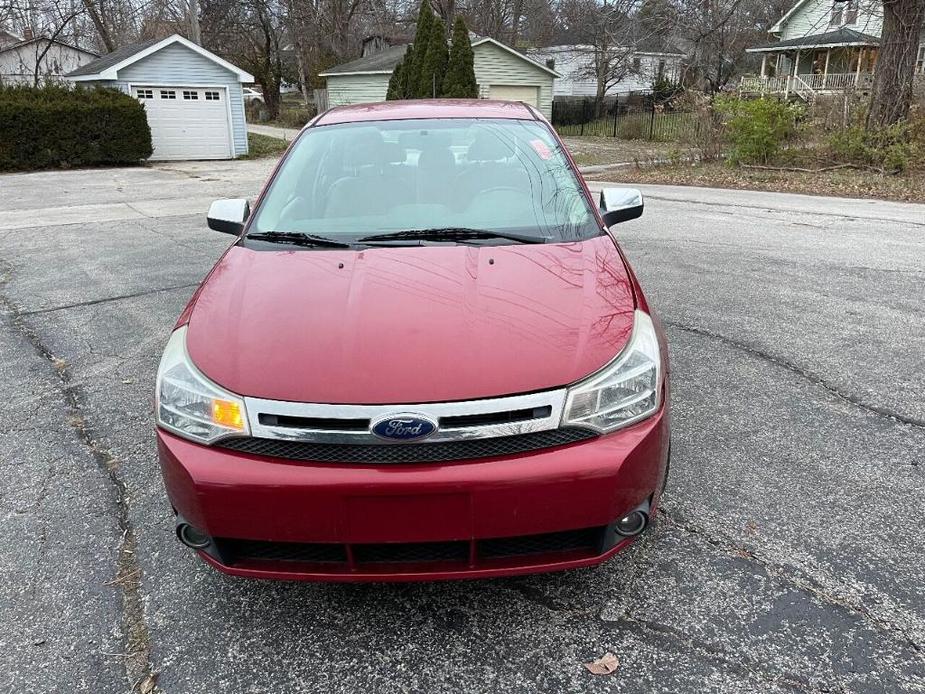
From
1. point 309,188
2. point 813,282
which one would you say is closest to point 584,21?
point 813,282

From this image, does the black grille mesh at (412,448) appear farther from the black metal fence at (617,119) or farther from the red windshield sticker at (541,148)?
the black metal fence at (617,119)

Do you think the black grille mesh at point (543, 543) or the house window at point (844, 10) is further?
the house window at point (844, 10)

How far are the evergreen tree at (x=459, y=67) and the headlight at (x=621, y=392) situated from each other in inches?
920

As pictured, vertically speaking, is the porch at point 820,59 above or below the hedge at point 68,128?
above

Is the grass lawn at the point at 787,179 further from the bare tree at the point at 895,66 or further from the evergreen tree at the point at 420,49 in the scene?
the evergreen tree at the point at 420,49

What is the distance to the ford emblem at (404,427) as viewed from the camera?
1937 millimetres

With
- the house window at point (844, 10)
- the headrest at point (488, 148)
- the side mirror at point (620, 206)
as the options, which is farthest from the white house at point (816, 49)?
the headrest at point (488, 148)

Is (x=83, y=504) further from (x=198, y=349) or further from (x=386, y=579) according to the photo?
(x=386, y=579)

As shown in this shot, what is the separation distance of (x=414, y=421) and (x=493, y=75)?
33.3 meters

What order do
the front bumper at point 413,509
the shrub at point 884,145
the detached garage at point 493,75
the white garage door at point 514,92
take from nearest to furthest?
the front bumper at point 413,509, the shrub at point 884,145, the detached garage at point 493,75, the white garage door at point 514,92

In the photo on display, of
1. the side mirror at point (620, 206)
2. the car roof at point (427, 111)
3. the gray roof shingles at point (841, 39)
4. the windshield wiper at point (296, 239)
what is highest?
the gray roof shingles at point (841, 39)

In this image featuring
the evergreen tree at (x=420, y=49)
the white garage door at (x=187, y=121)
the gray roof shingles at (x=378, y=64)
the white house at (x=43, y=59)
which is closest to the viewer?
the white garage door at (x=187, y=121)

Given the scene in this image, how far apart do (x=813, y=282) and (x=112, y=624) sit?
601 cm

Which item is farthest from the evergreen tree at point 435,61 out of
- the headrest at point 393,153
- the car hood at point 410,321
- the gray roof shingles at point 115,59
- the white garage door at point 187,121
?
the car hood at point 410,321
